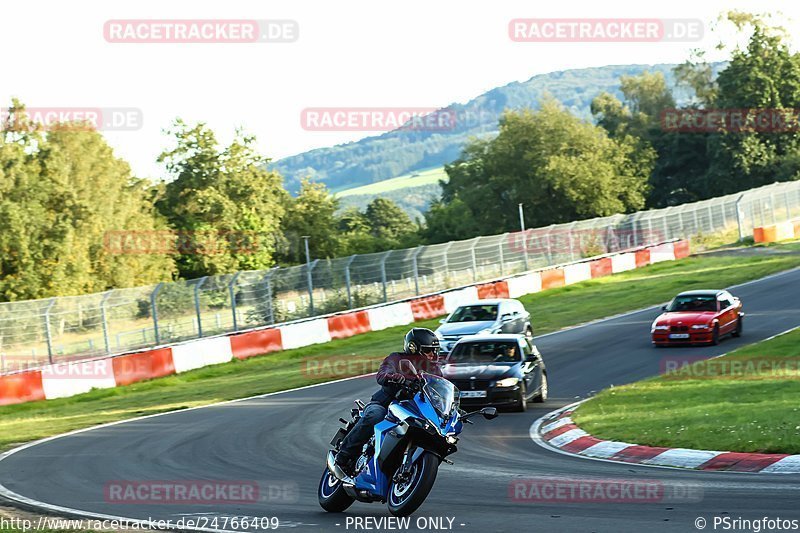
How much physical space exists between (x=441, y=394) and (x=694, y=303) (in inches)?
732

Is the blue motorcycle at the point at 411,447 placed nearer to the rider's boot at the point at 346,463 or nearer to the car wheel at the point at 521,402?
the rider's boot at the point at 346,463

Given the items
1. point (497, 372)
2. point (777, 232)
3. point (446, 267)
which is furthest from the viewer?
point (777, 232)

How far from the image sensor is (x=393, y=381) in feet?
29.5

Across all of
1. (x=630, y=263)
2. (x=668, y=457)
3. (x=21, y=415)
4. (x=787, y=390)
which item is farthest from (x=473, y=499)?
(x=630, y=263)

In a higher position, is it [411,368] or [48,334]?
[411,368]

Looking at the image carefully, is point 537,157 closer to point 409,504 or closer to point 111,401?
point 111,401

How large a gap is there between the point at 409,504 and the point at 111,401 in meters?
17.9

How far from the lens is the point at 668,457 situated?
1162 cm

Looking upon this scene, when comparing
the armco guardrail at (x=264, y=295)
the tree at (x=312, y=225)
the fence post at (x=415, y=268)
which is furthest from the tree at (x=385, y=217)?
the fence post at (x=415, y=268)

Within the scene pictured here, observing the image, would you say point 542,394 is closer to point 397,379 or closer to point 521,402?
point 521,402

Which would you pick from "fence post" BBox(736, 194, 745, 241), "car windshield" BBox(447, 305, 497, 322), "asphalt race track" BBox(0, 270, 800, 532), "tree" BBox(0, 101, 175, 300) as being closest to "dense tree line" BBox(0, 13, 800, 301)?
"tree" BBox(0, 101, 175, 300)

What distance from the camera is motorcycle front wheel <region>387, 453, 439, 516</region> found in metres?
8.51

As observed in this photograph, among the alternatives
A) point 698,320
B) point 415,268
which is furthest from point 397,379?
point 415,268

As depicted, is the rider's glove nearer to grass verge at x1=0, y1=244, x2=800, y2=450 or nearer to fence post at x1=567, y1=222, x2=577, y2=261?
grass verge at x1=0, y1=244, x2=800, y2=450
